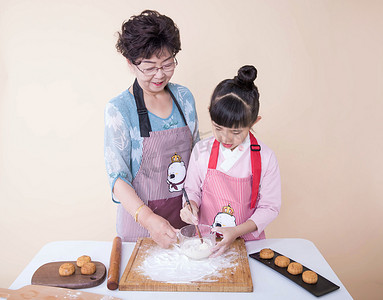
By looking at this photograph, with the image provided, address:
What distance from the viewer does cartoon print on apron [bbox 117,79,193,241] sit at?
169 centimetres

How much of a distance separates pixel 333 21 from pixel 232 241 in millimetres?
1637

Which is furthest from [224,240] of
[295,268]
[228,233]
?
[295,268]

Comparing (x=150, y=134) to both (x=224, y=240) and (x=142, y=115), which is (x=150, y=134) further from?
(x=224, y=240)

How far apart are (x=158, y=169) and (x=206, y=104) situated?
917mm

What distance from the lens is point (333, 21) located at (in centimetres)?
240

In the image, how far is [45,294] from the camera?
45.6 inches

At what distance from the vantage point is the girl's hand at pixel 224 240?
4.58 ft

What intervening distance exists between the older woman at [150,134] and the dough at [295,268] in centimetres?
41

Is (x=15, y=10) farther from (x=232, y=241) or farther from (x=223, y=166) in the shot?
(x=232, y=241)

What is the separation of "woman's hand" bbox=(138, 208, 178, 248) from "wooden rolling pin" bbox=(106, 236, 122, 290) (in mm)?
131

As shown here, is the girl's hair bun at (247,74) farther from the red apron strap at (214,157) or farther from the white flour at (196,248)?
the white flour at (196,248)

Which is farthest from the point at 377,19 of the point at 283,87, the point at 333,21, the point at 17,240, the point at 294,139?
the point at 17,240

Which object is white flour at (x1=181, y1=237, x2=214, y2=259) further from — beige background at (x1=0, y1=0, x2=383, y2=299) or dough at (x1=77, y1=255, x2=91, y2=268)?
beige background at (x1=0, y1=0, x2=383, y2=299)

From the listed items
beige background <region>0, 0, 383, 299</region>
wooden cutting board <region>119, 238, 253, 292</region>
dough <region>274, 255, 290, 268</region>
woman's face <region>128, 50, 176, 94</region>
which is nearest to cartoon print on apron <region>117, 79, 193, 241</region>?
woman's face <region>128, 50, 176, 94</region>
